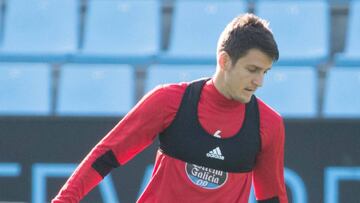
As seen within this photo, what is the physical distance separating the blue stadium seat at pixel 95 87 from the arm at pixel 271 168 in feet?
9.81

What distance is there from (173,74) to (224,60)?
3.21m

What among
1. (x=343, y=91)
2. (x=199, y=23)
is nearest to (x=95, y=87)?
(x=199, y=23)

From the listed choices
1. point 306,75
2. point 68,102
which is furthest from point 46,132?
point 306,75

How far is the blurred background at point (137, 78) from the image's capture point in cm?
492

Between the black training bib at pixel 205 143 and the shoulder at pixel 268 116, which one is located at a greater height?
the shoulder at pixel 268 116

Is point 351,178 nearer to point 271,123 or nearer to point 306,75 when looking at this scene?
point 306,75

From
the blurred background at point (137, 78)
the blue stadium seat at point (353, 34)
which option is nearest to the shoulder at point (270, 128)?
the blurred background at point (137, 78)

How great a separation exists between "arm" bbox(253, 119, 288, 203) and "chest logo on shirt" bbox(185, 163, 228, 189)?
0.15 metres

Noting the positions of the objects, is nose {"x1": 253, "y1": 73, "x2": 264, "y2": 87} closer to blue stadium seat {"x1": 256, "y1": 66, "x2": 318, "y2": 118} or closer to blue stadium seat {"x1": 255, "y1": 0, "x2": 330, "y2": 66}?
blue stadium seat {"x1": 256, "y1": 66, "x2": 318, "y2": 118}

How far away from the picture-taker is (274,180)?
2.87 m

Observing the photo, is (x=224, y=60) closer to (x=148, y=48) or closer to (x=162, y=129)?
(x=162, y=129)

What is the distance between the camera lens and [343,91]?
5.86 meters

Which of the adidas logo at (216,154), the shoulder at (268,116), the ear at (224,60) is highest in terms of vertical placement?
the ear at (224,60)

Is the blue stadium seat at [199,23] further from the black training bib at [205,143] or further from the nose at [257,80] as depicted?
the nose at [257,80]
